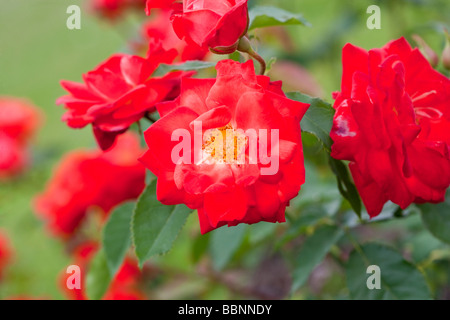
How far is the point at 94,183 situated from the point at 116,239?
26cm

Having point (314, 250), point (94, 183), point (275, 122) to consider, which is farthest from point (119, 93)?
point (94, 183)

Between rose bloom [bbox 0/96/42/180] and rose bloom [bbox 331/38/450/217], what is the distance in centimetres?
119

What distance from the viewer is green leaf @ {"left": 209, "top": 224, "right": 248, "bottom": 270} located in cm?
77

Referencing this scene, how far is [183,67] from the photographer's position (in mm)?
505

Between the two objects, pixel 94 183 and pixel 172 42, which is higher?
pixel 172 42

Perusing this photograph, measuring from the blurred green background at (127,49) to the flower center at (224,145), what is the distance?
4.9 inches

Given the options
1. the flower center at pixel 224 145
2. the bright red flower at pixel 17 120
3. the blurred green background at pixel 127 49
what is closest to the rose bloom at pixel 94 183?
the blurred green background at pixel 127 49

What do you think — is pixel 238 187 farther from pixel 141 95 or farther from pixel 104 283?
pixel 104 283

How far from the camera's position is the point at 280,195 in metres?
0.42

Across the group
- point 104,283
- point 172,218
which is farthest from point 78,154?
point 172,218

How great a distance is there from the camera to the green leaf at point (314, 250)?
0.61 metres

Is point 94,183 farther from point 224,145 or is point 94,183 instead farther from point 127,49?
point 224,145

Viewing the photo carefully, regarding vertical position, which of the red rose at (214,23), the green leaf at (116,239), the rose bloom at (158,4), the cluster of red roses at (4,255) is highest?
the rose bloom at (158,4)

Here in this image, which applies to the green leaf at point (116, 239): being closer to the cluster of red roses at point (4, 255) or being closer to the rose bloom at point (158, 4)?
the rose bloom at point (158, 4)
